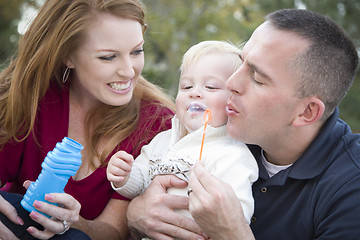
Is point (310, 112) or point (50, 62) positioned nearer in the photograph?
point (310, 112)

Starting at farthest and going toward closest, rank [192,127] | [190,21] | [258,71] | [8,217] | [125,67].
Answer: [190,21] < [125,67] < [192,127] < [8,217] < [258,71]

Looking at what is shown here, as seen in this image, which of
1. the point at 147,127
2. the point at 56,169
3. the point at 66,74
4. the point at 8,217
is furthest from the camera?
the point at 66,74

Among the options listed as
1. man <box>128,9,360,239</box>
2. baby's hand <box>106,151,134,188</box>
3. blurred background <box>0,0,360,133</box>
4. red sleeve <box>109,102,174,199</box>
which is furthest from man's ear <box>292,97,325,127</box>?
blurred background <box>0,0,360,133</box>

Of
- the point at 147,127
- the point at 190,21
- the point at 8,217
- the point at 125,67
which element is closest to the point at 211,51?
the point at 125,67

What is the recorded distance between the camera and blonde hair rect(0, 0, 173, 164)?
2670 mm

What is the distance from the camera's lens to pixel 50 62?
9.02 ft

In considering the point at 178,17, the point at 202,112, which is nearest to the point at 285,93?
the point at 202,112

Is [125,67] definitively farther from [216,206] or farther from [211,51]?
[216,206]

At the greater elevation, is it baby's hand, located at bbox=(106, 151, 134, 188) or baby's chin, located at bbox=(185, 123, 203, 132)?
baby's chin, located at bbox=(185, 123, 203, 132)

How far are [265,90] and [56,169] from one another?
1050 mm

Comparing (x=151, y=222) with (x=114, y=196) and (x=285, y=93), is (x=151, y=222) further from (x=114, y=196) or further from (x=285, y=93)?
(x=285, y=93)

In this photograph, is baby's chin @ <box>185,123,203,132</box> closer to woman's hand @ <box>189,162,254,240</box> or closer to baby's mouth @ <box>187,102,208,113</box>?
baby's mouth @ <box>187,102,208,113</box>

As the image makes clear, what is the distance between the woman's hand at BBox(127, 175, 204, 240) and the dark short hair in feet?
2.64

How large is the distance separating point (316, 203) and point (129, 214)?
1008mm
